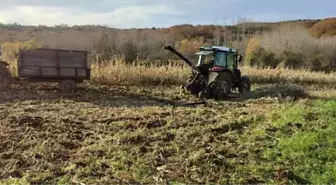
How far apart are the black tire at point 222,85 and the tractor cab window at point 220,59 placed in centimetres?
46

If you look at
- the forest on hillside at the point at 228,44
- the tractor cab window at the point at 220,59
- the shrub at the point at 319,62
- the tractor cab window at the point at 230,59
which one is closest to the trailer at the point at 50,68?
the tractor cab window at the point at 220,59

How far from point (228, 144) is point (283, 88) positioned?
851 cm

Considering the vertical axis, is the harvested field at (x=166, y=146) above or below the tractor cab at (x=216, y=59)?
below

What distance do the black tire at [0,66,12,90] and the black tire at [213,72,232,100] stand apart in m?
5.86

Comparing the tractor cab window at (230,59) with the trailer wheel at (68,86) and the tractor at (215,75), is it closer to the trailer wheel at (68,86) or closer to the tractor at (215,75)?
the tractor at (215,75)

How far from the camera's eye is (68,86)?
43.6 ft

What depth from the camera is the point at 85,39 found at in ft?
100

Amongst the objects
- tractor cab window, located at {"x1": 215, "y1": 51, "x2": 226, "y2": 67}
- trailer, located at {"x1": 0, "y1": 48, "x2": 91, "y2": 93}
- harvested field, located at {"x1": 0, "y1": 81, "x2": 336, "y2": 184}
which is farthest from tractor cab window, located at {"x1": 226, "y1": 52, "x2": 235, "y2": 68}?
harvested field, located at {"x1": 0, "y1": 81, "x2": 336, "y2": 184}

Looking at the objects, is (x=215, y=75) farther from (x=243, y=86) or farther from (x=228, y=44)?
(x=228, y=44)

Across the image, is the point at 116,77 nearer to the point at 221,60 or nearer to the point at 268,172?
the point at 221,60

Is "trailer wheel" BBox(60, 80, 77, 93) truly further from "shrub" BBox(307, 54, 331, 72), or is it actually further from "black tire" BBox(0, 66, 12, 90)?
"shrub" BBox(307, 54, 331, 72)

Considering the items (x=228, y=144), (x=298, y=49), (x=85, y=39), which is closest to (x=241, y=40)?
(x=298, y=49)

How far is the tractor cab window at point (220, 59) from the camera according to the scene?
14.1 metres

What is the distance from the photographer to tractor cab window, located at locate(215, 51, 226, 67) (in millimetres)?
14147
